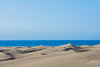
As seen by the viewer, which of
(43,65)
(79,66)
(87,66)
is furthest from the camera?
(43,65)

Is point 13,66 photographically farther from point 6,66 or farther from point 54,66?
point 54,66

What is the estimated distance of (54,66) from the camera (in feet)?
24.0

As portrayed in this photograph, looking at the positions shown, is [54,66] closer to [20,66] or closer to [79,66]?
[79,66]

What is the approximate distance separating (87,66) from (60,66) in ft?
4.12

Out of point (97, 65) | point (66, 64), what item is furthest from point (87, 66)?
point (66, 64)

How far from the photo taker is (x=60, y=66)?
23.9 feet

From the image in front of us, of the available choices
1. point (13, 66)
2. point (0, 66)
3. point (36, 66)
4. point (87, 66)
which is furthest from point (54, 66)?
point (0, 66)

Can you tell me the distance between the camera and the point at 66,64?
7613 millimetres

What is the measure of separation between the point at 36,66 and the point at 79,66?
76.6 inches

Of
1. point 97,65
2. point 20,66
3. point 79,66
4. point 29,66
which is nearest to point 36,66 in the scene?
point 29,66

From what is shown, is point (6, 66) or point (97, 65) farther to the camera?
point (6, 66)

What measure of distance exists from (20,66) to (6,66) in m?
0.81

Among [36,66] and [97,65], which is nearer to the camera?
[97,65]

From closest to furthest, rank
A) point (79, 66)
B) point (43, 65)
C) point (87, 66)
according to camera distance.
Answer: point (87, 66) < point (79, 66) < point (43, 65)
